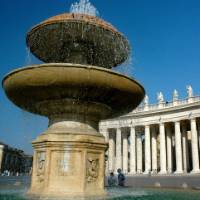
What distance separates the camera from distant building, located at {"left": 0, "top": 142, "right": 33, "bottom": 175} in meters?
120

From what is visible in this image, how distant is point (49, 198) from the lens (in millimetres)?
9461

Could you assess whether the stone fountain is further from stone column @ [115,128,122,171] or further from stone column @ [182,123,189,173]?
stone column @ [115,128,122,171]

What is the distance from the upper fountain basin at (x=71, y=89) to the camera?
9.60 metres

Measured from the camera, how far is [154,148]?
60406 mm

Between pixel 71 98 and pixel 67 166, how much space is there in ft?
7.18

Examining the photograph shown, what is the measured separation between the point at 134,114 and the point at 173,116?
27.1ft

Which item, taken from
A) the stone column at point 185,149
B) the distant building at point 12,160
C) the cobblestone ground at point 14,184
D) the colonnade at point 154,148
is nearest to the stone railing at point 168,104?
the colonnade at point 154,148

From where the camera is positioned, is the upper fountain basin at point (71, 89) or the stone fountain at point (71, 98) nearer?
the upper fountain basin at point (71, 89)

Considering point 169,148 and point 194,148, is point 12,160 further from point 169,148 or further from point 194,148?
point 194,148

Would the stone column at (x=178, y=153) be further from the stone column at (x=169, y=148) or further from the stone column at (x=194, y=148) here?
the stone column at (x=169, y=148)

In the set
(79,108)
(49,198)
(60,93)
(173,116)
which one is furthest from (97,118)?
(173,116)

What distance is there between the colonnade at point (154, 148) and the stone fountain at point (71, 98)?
43.5m

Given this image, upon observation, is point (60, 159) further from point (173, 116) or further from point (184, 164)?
point (184, 164)

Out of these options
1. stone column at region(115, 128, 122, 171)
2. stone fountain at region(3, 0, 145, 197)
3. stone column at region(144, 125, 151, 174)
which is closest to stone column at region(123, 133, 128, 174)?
stone column at region(115, 128, 122, 171)
